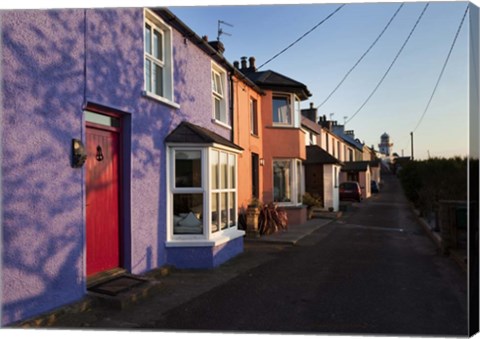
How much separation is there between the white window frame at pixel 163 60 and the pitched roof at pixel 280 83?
8018 millimetres

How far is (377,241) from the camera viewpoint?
12.8 metres

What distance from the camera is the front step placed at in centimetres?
595

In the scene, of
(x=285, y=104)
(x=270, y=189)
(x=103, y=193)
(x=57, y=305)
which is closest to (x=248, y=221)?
(x=270, y=189)

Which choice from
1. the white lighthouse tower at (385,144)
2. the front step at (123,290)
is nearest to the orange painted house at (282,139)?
the front step at (123,290)

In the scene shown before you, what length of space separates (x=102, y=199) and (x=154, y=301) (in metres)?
1.74

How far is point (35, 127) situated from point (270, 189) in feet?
40.0

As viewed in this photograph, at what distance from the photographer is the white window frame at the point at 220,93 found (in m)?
11.7

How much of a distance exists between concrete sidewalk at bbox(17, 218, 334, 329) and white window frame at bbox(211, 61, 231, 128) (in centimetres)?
381

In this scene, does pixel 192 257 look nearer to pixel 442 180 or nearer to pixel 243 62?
pixel 442 180

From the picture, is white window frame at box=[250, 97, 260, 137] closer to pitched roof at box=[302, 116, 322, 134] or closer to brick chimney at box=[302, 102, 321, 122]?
pitched roof at box=[302, 116, 322, 134]

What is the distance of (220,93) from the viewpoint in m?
12.1

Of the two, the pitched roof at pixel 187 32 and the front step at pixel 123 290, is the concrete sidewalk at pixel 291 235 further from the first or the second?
the front step at pixel 123 290

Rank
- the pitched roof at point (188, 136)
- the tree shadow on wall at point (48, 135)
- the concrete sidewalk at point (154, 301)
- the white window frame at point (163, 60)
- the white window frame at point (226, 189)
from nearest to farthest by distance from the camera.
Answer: the tree shadow on wall at point (48, 135)
the concrete sidewalk at point (154, 301)
the white window frame at point (163, 60)
the pitched roof at point (188, 136)
the white window frame at point (226, 189)

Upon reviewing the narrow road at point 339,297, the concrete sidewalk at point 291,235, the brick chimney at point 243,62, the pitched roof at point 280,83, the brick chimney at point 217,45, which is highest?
the brick chimney at point 243,62
